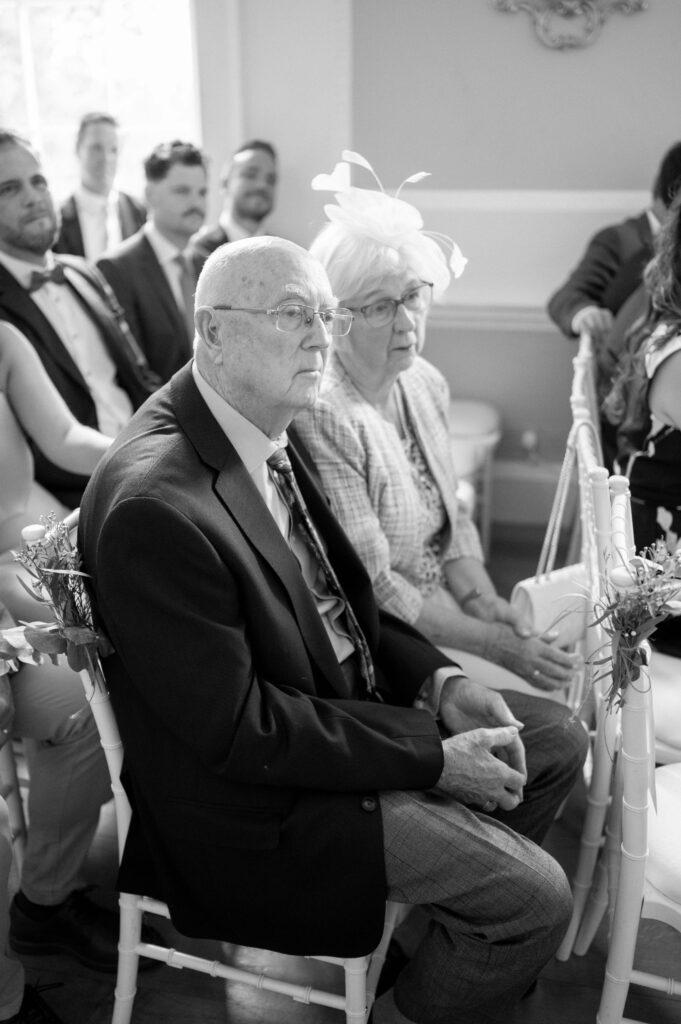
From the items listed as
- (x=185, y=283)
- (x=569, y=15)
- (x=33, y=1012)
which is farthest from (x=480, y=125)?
(x=33, y=1012)

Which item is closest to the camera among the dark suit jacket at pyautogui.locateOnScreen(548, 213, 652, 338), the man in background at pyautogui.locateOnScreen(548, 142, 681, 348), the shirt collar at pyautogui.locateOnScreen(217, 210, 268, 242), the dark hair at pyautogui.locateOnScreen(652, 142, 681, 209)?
the dark hair at pyautogui.locateOnScreen(652, 142, 681, 209)

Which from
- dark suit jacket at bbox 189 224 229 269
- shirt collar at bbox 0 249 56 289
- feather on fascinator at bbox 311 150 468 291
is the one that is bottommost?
dark suit jacket at bbox 189 224 229 269

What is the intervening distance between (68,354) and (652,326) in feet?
4.90

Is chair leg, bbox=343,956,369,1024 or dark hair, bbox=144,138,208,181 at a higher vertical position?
dark hair, bbox=144,138,208,181

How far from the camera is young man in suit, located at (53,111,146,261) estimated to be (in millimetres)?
4223

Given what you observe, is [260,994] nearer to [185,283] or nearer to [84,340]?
[84,340]

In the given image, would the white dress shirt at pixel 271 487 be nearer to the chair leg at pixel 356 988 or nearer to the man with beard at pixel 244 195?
the chair leg at pixel 356 988

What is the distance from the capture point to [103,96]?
4.64 meters

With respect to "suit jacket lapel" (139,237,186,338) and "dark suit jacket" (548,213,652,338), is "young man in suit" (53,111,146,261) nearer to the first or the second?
"suit jacket lapel" (139,237,186,338)

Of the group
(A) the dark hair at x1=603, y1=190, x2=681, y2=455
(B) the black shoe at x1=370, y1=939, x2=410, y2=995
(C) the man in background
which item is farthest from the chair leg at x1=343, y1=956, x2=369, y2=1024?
(C) the man in background

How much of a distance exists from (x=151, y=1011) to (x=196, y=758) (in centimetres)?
72

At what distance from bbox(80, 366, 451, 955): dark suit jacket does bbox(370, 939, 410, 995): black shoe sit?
42 centimetres

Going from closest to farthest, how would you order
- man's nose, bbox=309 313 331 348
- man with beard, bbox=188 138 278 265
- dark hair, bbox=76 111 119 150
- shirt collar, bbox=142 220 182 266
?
man's nose, bbox=309 313 331 348
shirt collar, bbox=142 220 182 266
man with beard, bbox=188 138 278 265
dark hair, bbox=76 111 119 150

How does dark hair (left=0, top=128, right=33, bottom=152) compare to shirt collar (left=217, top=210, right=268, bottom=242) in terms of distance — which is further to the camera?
shirt collar (left=217, top=210, right=268, bottom=242)
